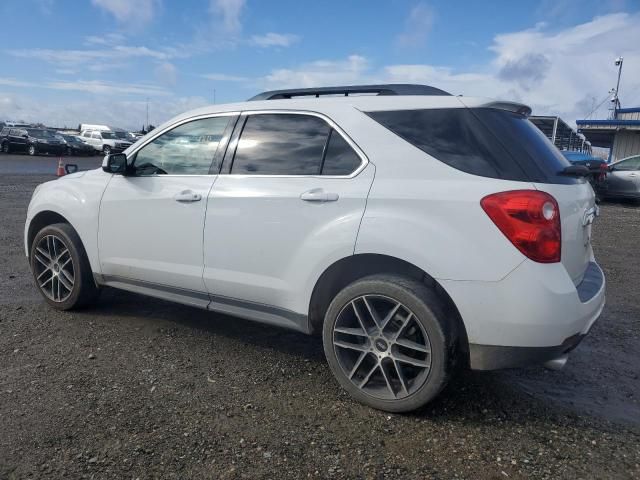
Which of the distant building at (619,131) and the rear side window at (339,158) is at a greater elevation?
the distant building at (619,131)

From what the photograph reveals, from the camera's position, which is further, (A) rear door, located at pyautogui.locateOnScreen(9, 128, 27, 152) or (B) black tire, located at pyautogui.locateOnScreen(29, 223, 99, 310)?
(A) rear door, located at pyautogui.locateOnScreen(9, 128, 27, 152)

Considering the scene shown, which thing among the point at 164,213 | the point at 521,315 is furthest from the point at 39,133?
the point at 521,315

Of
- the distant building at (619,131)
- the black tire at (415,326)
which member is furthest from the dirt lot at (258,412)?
the distant building at (619,131)

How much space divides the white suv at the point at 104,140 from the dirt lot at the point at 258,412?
38463 mm

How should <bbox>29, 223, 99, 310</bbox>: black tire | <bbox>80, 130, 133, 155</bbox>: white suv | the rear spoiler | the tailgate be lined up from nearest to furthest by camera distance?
the tailgate < the rear spoiler < <bbox>29, 223, 99, 310</bbox>: black tire < <bbox>80, 130, 133, 155</bbox>: white suv

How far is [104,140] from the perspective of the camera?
40.8 m

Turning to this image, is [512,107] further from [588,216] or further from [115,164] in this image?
[115,164]

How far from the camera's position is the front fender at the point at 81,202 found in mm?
4438

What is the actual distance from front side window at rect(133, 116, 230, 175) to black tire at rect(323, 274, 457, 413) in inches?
58.7

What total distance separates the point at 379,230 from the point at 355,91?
115 centimetres

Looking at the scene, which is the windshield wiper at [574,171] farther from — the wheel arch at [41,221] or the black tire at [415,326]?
the wheel arch at [41,221]

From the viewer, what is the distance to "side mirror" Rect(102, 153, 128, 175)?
14.0 ft

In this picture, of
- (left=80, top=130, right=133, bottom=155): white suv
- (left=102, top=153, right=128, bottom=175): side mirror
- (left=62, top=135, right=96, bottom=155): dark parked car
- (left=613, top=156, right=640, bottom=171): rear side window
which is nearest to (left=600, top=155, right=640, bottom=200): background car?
(left=613, top=156, right=640, bottom=171): rear side window

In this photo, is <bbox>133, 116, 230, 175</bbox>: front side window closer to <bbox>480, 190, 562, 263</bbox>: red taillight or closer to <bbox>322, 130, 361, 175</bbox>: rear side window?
<bbox>322, 130, 361, 175</bbox>: rear side window
